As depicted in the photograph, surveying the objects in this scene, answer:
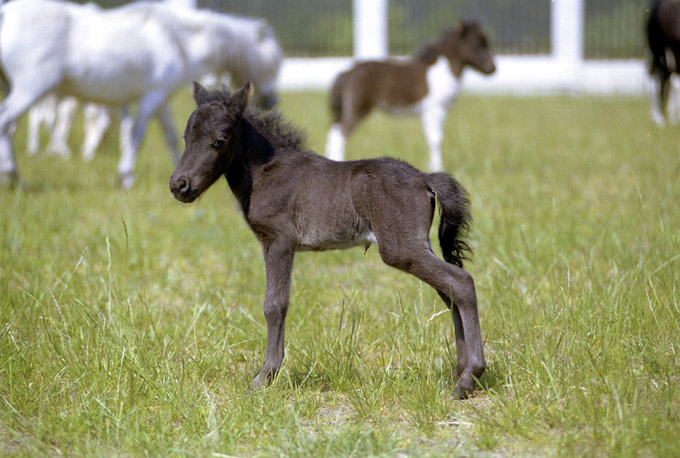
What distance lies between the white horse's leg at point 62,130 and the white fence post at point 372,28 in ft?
42.3

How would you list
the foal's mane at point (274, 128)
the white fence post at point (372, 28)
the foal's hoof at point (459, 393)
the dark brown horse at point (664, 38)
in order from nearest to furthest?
the foal's hoof at point (459, 393) → the foal's mane at point (274, 128) → the dark brown horse at point (664, 38) → the white fence post at point (372, 28)

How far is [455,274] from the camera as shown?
9.20 ft

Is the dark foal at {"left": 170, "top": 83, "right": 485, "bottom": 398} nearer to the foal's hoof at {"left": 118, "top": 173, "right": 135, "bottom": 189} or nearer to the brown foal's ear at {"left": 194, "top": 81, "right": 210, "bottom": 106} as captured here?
the brown foal's ear at {"left": 194, "top": 81, "right": 210, "bottom": 106}

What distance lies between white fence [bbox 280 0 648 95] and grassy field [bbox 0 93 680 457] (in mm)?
16334

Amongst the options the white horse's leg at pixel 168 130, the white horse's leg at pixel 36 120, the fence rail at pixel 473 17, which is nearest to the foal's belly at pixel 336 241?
the white horse's leg at pixel 168 130

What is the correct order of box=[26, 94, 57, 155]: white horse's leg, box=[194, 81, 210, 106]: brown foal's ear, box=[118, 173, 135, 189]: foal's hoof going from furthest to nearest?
1. box=[26, 94, 57, 155]: white horse's leg
2. box=[118, 173, 135, 189]: foal's hoof
3. box=[194, 81, 210, 106]: brown foal's ear

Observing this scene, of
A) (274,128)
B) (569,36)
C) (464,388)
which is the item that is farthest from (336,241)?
(569,36)

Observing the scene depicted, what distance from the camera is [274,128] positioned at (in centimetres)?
323

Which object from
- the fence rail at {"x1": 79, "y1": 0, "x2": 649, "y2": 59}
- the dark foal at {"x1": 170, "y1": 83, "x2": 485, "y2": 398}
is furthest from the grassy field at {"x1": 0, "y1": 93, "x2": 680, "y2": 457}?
the fence rail at {"x1": 79, "y1": 0, "x2": 649, "y2": 59}

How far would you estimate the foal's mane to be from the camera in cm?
318

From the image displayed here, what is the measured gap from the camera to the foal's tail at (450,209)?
291 cm

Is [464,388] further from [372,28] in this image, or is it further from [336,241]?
[372,28]

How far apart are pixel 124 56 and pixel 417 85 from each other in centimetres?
310

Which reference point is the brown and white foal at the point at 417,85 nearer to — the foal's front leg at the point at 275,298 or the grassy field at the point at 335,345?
the grassy field at the point at 335,345
